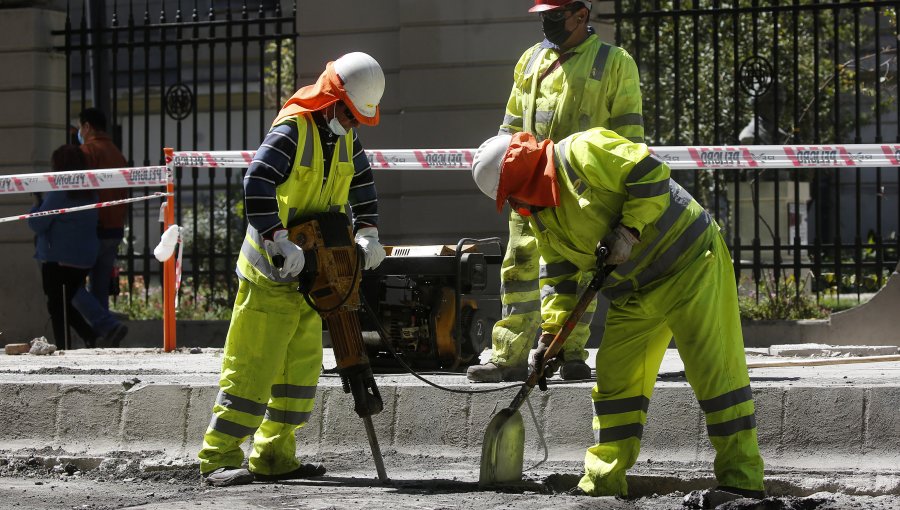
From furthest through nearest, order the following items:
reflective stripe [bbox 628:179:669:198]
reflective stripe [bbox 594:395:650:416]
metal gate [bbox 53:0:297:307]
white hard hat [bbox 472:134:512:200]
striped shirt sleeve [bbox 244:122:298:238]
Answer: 1. metal gate [bbox 53:0:297:307]
2. striped shirt sleeve [bbox 244:122:298:238]
3. reflective stripe [bbox 594:395:650:416]
4. white hard hat [bbox 472:134:512:200]
5. reflective stripe [bbox 628:179:669:198]

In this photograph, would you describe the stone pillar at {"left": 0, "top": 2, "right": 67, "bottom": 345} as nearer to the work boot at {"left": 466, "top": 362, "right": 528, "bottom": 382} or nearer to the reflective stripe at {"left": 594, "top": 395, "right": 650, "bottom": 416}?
the work boot at {"left": 466, "top": 362, "right": 528, "bottom": 382}

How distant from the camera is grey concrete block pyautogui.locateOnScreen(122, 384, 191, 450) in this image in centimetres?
671

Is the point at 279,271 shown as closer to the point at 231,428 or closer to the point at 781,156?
the point at 231,428

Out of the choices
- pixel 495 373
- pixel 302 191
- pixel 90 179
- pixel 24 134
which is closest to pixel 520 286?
pixel 495 373

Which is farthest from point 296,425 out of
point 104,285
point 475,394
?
point 104,285

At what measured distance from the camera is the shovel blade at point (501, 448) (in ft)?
17.6

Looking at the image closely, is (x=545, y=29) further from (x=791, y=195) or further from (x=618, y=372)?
(x=791, y=195)

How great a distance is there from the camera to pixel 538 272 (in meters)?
6.87

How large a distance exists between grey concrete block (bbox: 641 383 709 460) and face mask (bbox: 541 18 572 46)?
1.86m

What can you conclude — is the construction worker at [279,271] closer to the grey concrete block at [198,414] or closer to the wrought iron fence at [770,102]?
the grey concrete block at [198,414]

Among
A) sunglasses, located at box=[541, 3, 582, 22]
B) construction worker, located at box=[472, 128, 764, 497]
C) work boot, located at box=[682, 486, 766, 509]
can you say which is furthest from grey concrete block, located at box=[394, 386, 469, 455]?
sunglasses, located at box=[541, 3, 582, 22]

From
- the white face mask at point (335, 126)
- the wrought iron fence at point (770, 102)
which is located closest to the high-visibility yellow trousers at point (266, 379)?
the white face mask at point (335, 126)

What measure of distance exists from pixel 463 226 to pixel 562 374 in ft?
13.2

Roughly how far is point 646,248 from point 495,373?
183 centimetres
